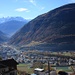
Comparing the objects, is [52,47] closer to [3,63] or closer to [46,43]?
[46,43]

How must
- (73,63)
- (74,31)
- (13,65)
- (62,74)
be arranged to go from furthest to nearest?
(74,31) → (73,63) → (62,74) → (13,65)

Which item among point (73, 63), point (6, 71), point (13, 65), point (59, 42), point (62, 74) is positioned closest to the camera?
point (6, 71)

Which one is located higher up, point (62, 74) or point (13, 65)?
point (13, 65)

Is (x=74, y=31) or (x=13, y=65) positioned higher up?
(x=74, y=31)

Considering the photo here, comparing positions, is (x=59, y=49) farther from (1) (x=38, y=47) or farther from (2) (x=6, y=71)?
(2) (x=6, y=71)

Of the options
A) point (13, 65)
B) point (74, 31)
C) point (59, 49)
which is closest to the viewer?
point (13, 65)

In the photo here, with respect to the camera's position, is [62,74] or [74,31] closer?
[62,74]

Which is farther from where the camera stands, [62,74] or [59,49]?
[59,49]

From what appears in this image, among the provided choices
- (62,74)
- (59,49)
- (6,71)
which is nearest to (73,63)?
(62,74)

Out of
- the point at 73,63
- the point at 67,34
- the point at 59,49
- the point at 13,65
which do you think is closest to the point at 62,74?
the point at 13,65
